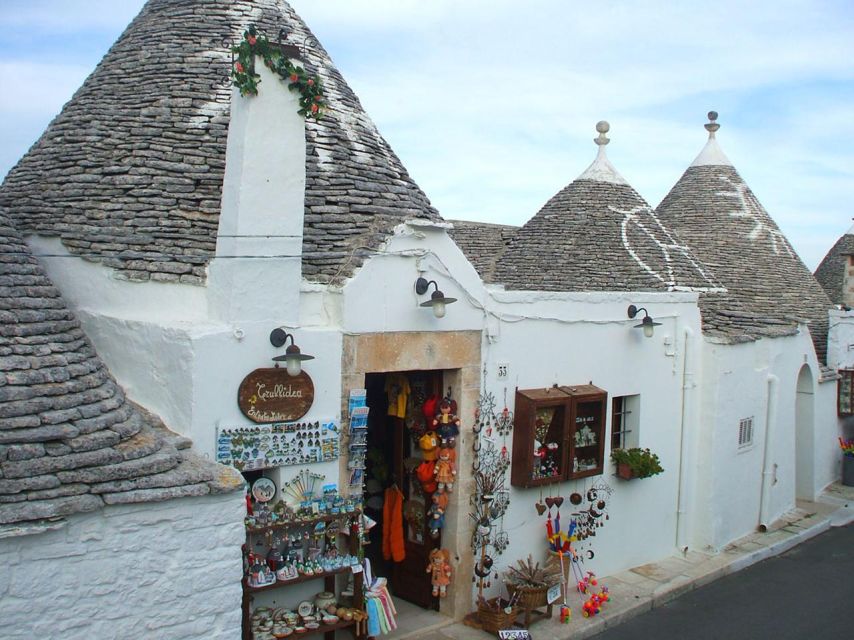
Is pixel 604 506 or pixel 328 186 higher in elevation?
pixel 328 186

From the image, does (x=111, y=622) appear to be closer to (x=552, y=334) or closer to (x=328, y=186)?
(x=328, y=186)

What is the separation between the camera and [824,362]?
16.1 m

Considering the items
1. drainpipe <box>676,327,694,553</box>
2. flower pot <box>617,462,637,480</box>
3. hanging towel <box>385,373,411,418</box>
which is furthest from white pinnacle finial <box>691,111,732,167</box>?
hanging towel <box>385,373,411,418</box>

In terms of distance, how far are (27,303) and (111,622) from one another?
233 centimetres

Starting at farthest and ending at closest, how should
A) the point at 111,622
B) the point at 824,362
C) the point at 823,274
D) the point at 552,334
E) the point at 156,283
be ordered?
the point at 823,274 → the point at 824,362 → the point at 552,334 → the point at 156,283 → the point at 111,622

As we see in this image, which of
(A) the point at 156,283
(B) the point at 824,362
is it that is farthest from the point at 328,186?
(B) the point at 824,362

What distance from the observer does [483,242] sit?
1484cm

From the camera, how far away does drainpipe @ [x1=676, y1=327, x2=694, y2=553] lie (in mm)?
10984

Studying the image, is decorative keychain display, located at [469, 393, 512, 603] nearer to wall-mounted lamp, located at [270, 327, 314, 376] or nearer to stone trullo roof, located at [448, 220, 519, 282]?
wall-mounted lamp, located at [270, 327, 314, 376]

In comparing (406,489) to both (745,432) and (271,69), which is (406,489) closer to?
(271,69)

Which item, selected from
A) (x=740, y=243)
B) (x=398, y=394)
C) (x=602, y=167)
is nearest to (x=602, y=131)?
(x=602, y=167)

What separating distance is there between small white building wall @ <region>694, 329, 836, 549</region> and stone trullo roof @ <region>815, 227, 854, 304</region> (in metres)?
6.29

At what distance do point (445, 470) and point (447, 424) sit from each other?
45 centimetres

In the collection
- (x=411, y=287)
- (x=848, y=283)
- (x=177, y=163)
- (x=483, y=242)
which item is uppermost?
(x=177, y=163)
